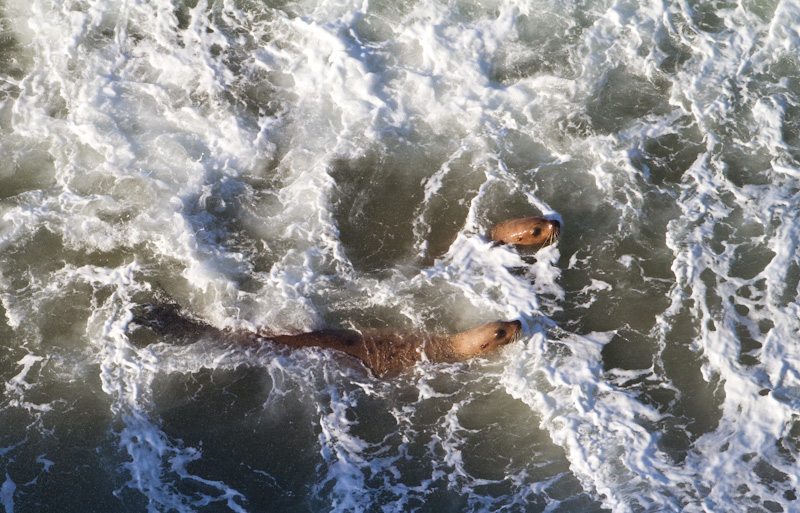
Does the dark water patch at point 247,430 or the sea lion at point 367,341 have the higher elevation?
the sea lion at point 367,341

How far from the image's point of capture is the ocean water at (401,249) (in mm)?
6590

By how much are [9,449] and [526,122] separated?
25.6ft

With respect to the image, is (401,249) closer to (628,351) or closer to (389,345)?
(389,345)

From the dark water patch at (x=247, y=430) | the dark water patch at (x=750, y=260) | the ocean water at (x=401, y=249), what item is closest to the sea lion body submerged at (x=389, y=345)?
the ocean water at (x=401, y=249)

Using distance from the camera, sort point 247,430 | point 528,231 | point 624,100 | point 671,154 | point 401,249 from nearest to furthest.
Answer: point 247,430
point 528,231
point 401,249
point 671,154
point 624,100

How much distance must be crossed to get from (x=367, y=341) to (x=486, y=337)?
4.79 ft

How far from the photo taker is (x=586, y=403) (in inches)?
269

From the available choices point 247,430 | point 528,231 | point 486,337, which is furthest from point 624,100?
point 247,430

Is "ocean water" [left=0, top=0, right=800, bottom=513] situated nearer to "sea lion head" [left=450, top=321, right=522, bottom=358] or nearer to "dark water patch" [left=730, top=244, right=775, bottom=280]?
"dark water patch" [left=730, top=244, right=775, bottom=280]

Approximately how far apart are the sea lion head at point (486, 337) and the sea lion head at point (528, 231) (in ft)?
3.91

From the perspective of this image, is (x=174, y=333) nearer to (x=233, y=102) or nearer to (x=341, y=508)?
(x=341, y=508)

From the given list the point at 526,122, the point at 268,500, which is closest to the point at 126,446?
the point at 268,500

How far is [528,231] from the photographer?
7.51 m

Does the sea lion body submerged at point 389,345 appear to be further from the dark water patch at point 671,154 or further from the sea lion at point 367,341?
the dark water patch at point 671,154
